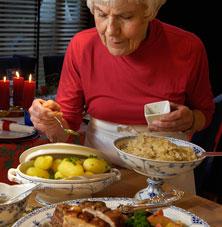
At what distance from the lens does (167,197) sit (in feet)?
4.21

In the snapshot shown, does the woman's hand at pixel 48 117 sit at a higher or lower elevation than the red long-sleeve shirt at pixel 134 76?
lower

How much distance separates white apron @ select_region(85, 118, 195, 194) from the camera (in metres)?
1.72

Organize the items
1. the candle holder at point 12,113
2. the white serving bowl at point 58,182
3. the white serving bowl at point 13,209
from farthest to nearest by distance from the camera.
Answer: the candle holder at point 12,113
the white serving bowl at point 58,182
the white serving bowl at point 13,209

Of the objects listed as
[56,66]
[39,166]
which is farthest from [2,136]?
[56,66]

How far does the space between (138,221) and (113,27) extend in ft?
2.25

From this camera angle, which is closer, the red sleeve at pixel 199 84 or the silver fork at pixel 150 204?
the silver fork at pixel 150 204

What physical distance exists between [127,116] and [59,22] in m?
3.95

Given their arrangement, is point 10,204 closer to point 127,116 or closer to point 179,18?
point 127,116

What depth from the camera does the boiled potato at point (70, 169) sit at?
1.29 metres

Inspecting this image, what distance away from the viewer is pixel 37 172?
50.9 inches

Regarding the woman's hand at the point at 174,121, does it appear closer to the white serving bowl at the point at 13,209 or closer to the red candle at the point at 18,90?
the white serving bowl at the point at 13,209

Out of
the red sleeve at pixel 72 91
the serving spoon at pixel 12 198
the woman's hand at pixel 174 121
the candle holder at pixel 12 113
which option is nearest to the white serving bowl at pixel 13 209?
the serving spoon at pixel 12 198

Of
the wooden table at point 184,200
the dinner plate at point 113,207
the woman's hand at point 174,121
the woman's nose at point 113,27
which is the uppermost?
the woman's nose at point 113,27

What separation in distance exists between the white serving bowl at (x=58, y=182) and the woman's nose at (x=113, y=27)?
15.7 inches
